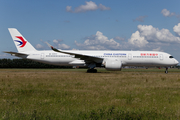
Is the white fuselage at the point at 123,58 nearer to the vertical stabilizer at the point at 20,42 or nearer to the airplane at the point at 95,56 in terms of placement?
the airplane at the point at 95,56

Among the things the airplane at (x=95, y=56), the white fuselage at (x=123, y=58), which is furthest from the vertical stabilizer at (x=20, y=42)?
the white fuselage at (x=123, y=58)

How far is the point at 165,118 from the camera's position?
5.12 meters

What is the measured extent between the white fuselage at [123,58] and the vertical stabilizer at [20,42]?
131 cm

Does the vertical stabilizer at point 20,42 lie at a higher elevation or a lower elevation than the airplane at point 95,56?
higher

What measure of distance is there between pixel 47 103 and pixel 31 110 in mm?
1007

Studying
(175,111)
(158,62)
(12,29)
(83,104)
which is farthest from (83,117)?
(12,29)

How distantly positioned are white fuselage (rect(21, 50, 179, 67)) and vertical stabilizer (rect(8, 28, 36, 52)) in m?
1.31

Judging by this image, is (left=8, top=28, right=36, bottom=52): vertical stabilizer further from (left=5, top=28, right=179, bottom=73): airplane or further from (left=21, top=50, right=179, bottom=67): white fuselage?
(left=21, top=50, right=179, bottom=67): white fuselage

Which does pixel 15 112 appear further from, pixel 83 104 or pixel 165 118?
pixel 165 118

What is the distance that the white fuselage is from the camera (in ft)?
88.3

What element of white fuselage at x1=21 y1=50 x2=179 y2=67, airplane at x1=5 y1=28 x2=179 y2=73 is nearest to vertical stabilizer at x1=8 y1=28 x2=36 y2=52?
airplane at x1=5 y1=28 x2=179 y2=73

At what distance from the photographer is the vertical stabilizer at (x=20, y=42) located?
28.4 meters

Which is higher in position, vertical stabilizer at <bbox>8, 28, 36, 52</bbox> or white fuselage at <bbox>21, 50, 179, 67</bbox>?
vertical stabilizer at <bbox>8, 28, 36, 52</bbox>

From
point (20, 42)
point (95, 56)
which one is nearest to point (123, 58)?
point (95, 56)
